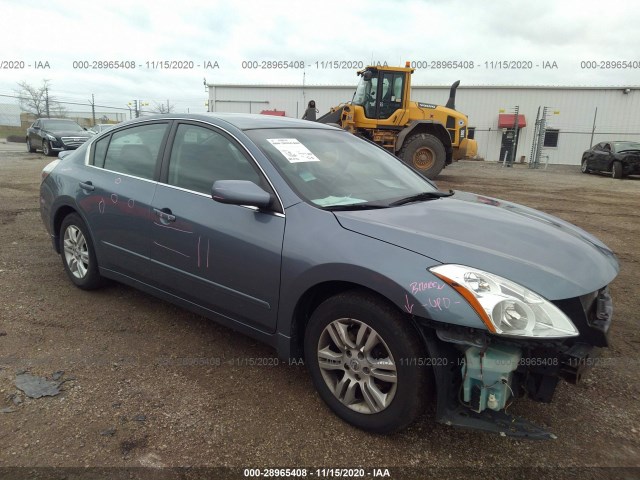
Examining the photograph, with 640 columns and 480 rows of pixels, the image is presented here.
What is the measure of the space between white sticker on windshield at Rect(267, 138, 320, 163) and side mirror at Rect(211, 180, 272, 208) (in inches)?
15.2

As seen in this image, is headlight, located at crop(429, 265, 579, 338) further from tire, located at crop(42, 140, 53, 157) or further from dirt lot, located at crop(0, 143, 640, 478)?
tire, located at crop(42, 140, 53, 157)

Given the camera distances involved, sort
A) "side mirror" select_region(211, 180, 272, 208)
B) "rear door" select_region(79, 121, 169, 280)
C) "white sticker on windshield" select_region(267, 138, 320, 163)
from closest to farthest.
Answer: "side mirror" select_region(211, 180, 272, 208) < "white sticker on windshield" select_region(267, 138, 320, 163) < "rear door" select_region(79, 121, 169, 280)

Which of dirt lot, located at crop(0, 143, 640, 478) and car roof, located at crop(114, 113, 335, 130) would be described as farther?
car roof, located at crop(114, 113, 335, 130)

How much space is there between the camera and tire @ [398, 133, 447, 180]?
13125 mm

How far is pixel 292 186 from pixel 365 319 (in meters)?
0.90

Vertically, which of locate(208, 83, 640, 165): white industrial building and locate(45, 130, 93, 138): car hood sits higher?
locate(208, 83, 640, 165): white industrial building

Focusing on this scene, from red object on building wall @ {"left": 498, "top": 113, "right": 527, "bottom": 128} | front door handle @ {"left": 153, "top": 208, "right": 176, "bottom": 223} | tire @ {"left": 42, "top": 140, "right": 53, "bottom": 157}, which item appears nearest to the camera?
front door handle @ {"left": 153, "top": 208, "right": 176, "bottom": 223}

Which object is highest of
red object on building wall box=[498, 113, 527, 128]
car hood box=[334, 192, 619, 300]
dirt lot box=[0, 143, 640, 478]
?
red object on building wall box=[498, 113, 527, 128]

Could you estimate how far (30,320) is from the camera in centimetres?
354

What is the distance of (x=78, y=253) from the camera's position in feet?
13.3

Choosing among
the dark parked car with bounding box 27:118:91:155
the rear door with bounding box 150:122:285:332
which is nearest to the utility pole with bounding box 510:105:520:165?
the dark parked car with bounding box 27:118:91:155

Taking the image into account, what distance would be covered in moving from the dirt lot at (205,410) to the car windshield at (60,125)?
1712cm

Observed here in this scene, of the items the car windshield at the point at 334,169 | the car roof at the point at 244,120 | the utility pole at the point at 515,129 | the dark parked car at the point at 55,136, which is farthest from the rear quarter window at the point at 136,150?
the utility pole at the point at 515,129

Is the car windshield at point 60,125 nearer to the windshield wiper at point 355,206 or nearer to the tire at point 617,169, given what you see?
the windshield wiper at point 355,206
